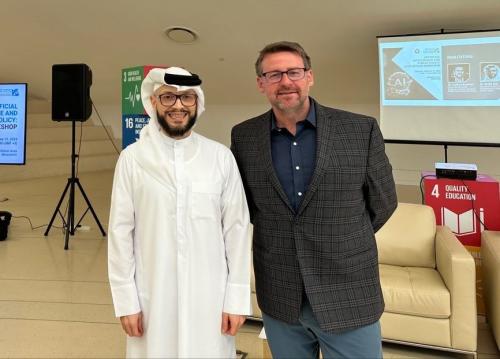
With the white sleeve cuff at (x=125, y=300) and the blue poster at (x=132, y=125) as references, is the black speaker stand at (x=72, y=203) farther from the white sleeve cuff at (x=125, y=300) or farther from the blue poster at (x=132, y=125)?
the white sleeve cuff at (x=125, y=300)

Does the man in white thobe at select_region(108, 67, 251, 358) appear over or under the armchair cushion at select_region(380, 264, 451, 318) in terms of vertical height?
over

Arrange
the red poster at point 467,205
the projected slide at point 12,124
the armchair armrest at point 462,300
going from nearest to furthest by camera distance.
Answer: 1. the armchair armrest at point 462,300
2. the red poster at point 467,205
3. the projected slide at point 12,124

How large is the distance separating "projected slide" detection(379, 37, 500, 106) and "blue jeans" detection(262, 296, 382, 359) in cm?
353

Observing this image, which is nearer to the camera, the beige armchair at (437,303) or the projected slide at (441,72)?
the beige armchair at (437,303)

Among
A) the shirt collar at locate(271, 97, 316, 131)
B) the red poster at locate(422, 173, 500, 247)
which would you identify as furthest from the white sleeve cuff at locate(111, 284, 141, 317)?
the red poster at locate(422, 173, 500, 247)

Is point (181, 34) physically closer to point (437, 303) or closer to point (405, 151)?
point (405, 151)

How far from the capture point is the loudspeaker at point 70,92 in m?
4.22

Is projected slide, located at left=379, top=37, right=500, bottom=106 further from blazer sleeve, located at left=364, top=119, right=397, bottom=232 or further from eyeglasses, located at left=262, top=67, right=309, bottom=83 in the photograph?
eyeglasses, located at left=262, top=67, right=309, bottom=83

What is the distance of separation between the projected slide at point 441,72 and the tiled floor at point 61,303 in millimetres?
2399

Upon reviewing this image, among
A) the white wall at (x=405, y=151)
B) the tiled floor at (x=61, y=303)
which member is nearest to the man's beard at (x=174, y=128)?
the tiled floor at (x=61, y=303)

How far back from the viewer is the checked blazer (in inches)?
49.7

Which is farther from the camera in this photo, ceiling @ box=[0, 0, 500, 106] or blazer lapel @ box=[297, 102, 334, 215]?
ceiling @ box=[0, 0, 500, 106]

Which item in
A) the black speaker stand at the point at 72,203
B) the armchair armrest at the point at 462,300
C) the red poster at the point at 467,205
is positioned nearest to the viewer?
the armchair armrest at the point at 462,300

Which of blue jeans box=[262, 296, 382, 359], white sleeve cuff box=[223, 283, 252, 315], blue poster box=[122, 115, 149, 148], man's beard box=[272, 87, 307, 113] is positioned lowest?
blue jeans box=[262, 296, 382, 359]
